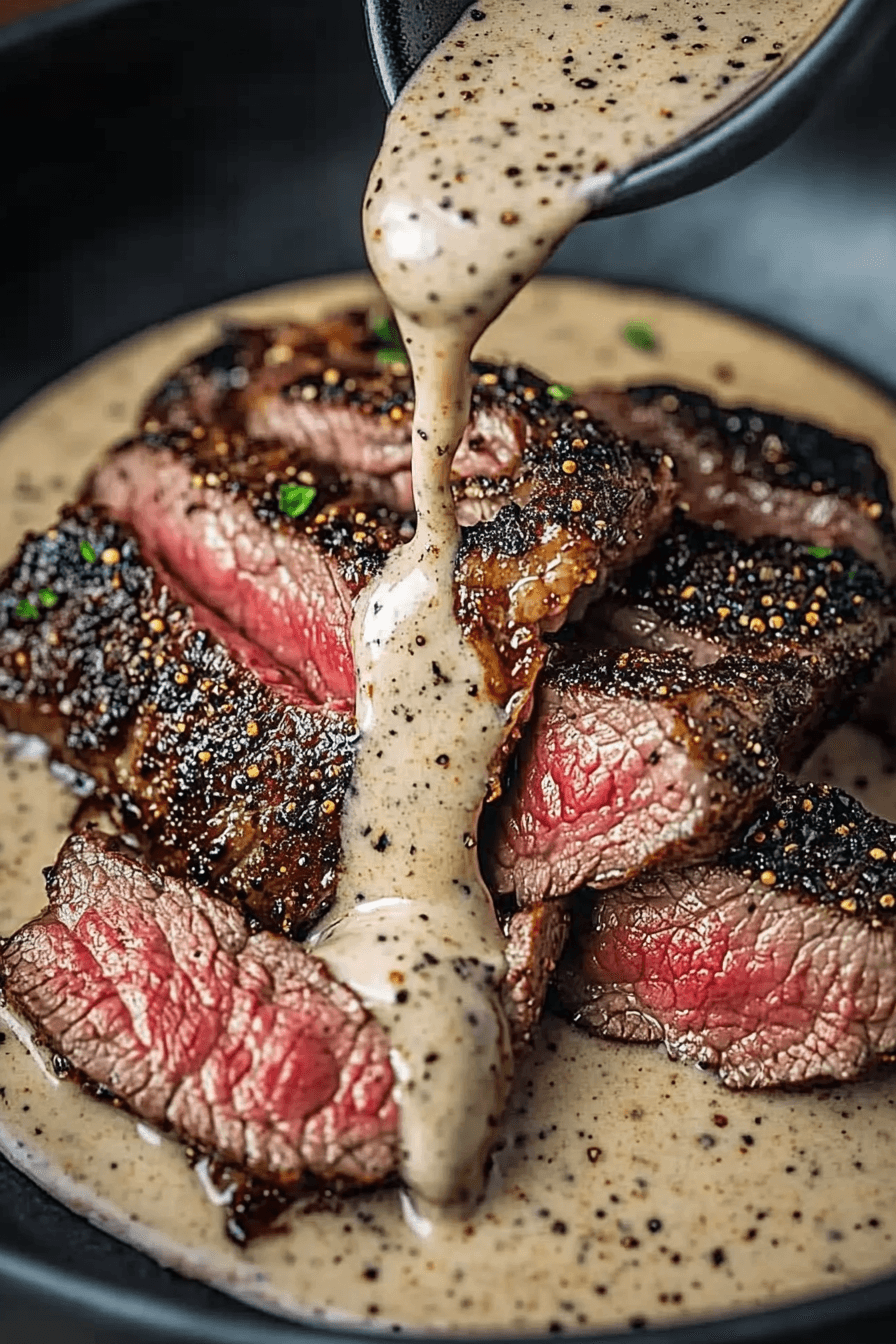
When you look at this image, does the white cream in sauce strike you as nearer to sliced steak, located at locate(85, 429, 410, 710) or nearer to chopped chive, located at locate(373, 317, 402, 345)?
sliced steak, located at locate(85, 429, 410, 710)

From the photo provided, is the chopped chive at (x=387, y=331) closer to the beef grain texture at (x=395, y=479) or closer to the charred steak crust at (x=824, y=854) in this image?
the beef grain texture at (x=395, y=479)

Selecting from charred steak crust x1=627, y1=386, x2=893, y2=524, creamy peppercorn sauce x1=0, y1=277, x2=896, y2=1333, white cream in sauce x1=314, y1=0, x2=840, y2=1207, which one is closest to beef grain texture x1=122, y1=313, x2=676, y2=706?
white cream in sauce x1=314, y1=0, x2=840, y2=1207

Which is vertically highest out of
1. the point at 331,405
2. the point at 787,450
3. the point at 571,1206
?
the point at 331,405

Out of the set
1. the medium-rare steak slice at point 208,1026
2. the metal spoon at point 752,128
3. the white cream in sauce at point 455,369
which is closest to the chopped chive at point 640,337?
the white cream in sauce at point 455,369

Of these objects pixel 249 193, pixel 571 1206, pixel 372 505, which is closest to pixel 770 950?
pixel 571 1206

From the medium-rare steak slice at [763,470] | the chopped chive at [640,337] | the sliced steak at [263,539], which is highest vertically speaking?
the sliced steak at [263,539]

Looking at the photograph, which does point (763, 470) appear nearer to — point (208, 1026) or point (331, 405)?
point (331, 405)

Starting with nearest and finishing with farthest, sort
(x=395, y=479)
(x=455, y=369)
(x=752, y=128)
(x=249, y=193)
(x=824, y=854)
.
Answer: (x=752, y=128), (x=455, y=369), (x=824, y=854), (x=395, y=479), (x=249, y=193)
